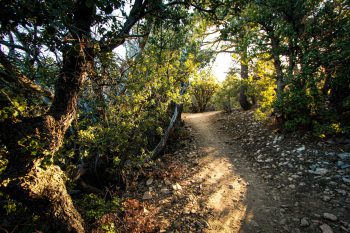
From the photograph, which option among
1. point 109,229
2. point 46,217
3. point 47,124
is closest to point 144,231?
point 109,229

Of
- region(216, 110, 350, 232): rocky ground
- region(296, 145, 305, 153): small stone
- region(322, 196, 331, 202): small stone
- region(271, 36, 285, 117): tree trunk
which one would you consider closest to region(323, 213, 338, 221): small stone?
region(216, 110, 350, 232): rocky ground

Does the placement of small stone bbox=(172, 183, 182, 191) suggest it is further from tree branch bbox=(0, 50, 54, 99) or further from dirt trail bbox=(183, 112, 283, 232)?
tree branch bbox=(0, 50, 54, 99)

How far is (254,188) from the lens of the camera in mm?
5051

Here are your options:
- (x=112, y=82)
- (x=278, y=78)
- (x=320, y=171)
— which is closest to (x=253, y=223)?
(x=320, y=171)

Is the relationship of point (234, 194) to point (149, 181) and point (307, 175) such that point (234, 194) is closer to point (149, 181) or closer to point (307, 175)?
point (307, 175)

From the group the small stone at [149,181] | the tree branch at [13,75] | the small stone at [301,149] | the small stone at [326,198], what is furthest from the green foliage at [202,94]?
the tree branch at [13,75]

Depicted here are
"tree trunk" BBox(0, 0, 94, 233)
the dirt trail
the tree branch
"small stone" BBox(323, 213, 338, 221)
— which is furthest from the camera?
the dirt trail

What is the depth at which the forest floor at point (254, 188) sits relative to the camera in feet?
12.5

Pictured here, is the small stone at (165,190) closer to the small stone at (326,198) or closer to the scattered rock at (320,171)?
the small stone at (326,198)

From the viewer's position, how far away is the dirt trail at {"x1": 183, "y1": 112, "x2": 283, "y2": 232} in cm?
384

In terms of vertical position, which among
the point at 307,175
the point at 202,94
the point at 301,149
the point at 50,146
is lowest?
the point at 307,175

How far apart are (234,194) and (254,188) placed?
2.13 feet

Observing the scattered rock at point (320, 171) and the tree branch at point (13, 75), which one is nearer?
the tree branch at point (13, 75)

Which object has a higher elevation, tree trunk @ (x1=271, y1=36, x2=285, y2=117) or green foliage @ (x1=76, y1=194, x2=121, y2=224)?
tree trunk @ (x1=271, y1=36, x2=285, y2=117)
